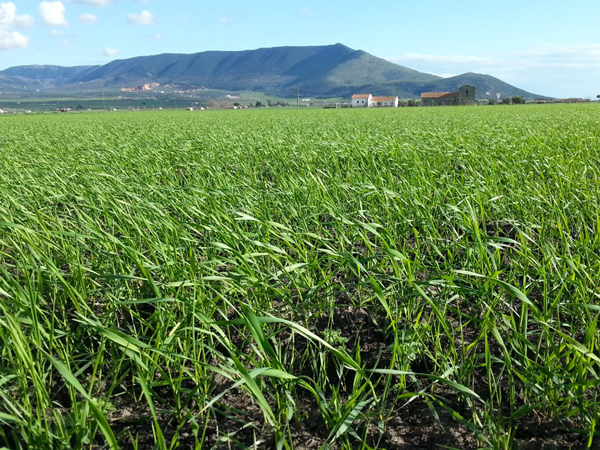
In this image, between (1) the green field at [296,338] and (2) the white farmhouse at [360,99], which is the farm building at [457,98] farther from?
(1) the green field at [296,338]

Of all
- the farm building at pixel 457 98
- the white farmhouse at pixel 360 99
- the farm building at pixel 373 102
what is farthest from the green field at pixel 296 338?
the white farmhouse at pixel 360 99

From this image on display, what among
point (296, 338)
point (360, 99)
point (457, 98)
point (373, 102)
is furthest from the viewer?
point (360, 99)

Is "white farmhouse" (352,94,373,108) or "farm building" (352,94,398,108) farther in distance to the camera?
"white farmhouse" (352,94,373,108)

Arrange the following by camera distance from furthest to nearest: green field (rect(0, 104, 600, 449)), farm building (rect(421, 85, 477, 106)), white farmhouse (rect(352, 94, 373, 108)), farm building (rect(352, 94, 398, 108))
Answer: white farmhouse (rect(352, 94, 373, 108)) < farm building (rect(352, 94, 398, 108)) < farm building (rect(421, 85, 477, 106)) < green field (rect(0, 104, 600, 449))

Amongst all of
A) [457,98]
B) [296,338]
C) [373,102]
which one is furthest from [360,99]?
[296,338]

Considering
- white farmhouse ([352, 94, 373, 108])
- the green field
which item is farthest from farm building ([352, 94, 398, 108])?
the green field

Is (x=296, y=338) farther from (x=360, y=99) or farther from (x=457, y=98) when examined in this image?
(x=360, y=99)

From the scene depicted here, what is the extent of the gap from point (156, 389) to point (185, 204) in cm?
139

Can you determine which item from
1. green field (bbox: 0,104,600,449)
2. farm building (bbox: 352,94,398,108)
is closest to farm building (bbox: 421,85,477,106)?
farm building (bbox: 352,94,398,108)

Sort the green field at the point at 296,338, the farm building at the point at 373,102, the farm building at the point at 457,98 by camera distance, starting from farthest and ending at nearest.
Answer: the farm building at the point at 373,102 → the farm building at the point at 457,98 → the green field at the point at 296,338

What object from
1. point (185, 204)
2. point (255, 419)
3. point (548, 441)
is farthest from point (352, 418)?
point (185, 204)

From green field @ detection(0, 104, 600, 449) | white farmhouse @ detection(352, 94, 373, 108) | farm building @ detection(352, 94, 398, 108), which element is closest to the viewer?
green field @ detection(0, 104, 600, 449)

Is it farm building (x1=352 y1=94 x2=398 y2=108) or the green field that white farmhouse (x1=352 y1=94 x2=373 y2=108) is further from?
the green field

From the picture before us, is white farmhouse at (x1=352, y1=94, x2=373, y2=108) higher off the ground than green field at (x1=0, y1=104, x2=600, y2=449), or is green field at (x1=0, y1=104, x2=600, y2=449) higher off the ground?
white farmhouse at (x1=352, y1=94, x2=373, y2=108)
